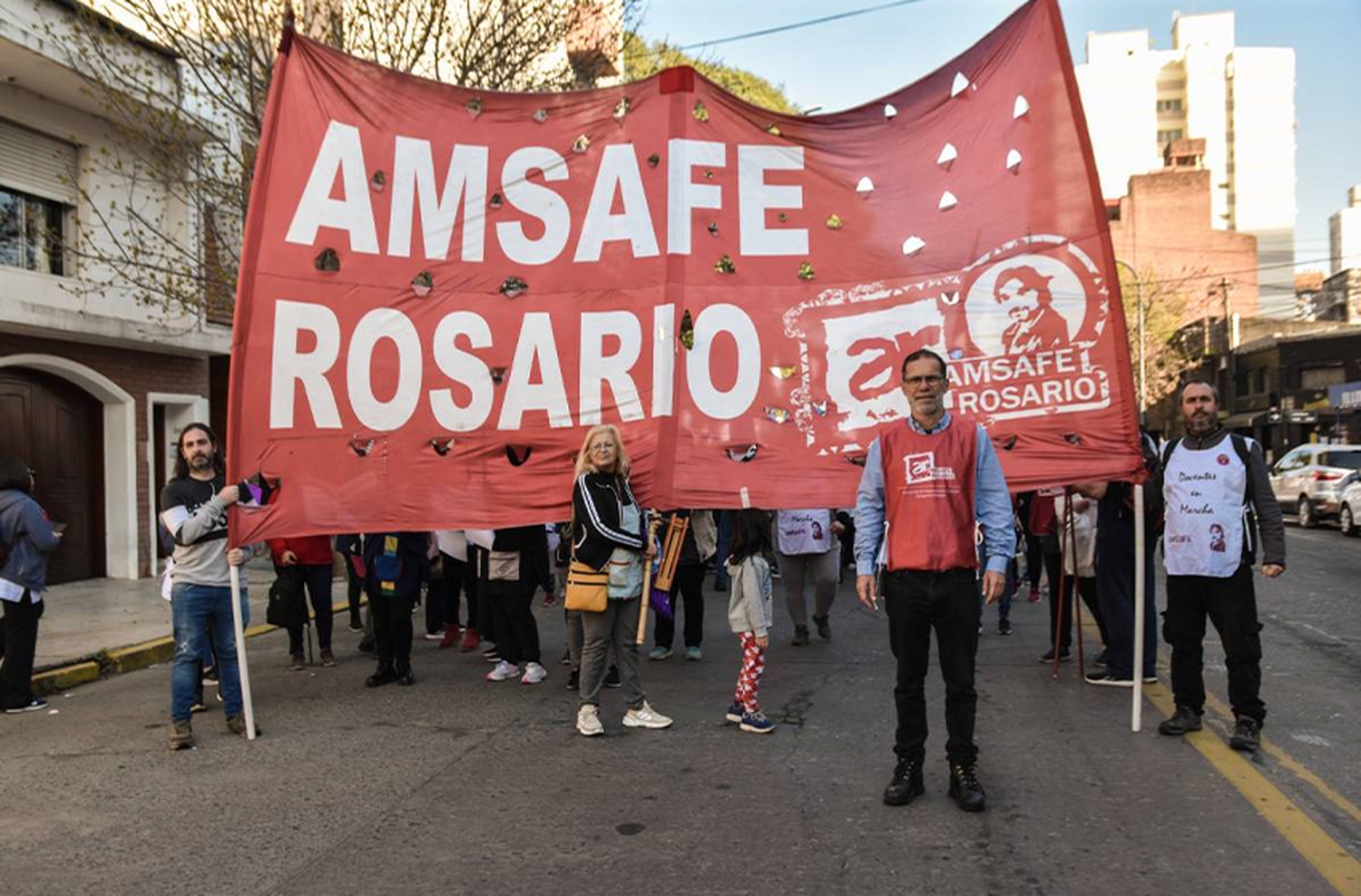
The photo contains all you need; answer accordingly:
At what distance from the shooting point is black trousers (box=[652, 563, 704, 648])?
27.1 feet

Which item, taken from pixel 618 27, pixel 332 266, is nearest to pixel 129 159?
pixel 618 27

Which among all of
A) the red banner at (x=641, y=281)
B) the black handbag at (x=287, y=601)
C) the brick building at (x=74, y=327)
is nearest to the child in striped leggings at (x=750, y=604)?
the red banner at (x=641, y=281)

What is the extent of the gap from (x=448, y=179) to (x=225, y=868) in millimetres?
3953

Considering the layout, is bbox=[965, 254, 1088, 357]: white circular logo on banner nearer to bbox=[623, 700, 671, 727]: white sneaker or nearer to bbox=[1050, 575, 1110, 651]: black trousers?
bbox=[1050, 575, 1110, 651]: black trousers

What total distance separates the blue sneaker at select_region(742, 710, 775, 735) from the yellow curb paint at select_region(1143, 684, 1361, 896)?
7.28ft

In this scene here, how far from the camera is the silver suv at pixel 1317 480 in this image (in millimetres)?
21314

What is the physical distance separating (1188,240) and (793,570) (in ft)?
206

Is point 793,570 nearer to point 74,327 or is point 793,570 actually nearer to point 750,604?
point 750,604

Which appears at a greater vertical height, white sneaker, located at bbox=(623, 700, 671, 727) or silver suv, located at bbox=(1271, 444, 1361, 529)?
silver suv, located at bbox=(1271, 444, 1361, 529)

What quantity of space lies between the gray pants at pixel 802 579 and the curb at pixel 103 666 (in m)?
5.15

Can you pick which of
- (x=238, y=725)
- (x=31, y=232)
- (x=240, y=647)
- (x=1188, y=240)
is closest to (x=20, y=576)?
(x=238, y=725)

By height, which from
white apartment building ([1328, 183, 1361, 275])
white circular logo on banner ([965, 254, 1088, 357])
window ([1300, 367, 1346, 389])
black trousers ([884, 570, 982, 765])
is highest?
white apartment building ([1328, 183, 1361, 275])

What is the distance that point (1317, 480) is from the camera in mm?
21906

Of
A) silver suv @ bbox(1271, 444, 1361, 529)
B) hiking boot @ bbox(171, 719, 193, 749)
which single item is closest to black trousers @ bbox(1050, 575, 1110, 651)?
hiking boot @ bbox(171, 719, 193, 749)
